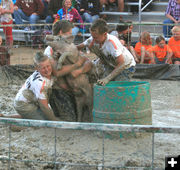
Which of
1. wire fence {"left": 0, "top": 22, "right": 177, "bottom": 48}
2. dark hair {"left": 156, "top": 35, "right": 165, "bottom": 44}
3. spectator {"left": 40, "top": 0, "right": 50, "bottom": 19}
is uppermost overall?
spectator {"left": 40, "top": 0, "right": 50, "bottom": 19}

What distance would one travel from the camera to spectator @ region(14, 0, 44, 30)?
1351 centimetres

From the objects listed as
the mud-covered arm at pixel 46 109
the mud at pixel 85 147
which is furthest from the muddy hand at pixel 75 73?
the mud at pixel 85 147

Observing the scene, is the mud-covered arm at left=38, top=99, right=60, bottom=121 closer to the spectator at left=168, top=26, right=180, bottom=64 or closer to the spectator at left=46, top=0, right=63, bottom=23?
the spectator at left=168, top=26, right=180, bottom=64

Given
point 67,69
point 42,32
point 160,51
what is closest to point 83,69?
point 67,69

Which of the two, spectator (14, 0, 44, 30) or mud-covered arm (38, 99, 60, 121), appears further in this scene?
spectator (14, 0, 44, 30)

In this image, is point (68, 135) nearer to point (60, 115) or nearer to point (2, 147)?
point (60, 115)

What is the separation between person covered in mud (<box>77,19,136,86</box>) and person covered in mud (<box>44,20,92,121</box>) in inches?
9.6

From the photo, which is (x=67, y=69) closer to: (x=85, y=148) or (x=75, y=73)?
(x=75, y=73)

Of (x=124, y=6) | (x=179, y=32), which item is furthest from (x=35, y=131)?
(x=124, y=6)

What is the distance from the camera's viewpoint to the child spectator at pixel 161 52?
9547 millimetres

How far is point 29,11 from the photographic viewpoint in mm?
13648

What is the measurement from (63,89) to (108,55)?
756 millimetres

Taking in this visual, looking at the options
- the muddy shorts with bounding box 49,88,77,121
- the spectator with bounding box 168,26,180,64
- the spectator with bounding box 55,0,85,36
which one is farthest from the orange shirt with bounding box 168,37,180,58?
the muddy shorts with bounding box 49,88,77,121

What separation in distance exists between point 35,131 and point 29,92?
523 millimetres
